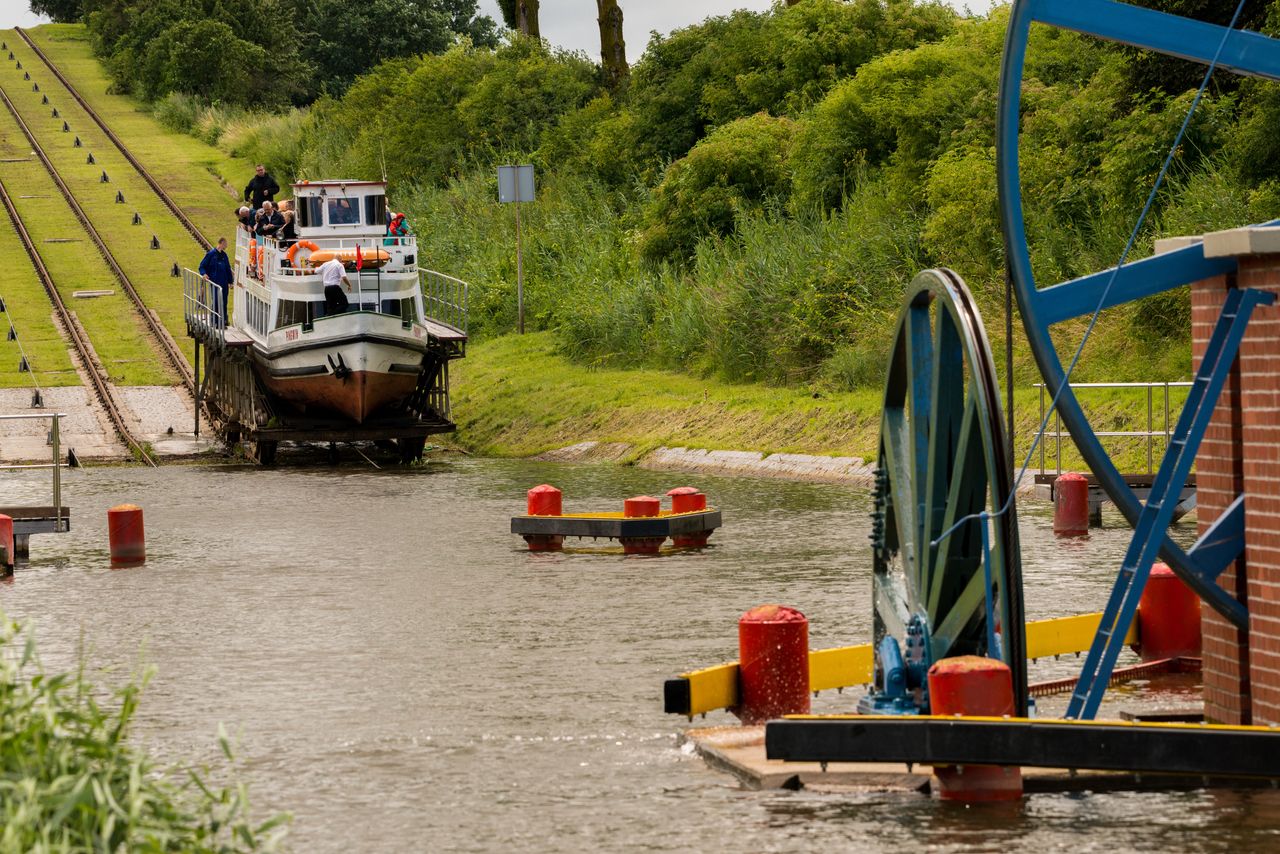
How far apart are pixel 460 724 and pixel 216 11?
255 ft

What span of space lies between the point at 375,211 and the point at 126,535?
1467 cm

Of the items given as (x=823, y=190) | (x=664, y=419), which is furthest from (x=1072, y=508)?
(x=823, y=190)

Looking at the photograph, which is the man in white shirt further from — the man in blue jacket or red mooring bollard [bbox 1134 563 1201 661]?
red mooring bollard [bbox 1134 563 1201 661]

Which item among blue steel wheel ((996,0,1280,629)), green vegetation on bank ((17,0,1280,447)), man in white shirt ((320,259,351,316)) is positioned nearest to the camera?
blue steel wheel ((996,0,1280,629))

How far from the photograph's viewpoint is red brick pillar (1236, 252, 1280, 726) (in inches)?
389

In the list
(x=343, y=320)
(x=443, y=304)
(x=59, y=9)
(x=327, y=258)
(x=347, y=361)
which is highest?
(x=59, y=9)

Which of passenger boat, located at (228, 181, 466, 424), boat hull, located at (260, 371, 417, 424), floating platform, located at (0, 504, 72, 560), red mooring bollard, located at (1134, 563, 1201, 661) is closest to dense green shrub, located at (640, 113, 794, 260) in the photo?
passenger boat, located at (228, 181, 466, 424)

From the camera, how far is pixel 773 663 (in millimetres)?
11297

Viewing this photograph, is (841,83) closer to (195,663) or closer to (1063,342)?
(1063,342)

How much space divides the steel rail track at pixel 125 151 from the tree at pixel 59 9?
46.5 feet

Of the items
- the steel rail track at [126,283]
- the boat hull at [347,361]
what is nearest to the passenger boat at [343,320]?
the boat hull at [347,361]

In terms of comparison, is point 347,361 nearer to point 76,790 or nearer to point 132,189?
point 76,790

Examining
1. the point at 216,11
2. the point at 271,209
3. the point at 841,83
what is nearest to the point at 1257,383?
the point at 271,209

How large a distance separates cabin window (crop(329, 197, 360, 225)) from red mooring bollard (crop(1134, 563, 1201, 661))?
22.3 m
